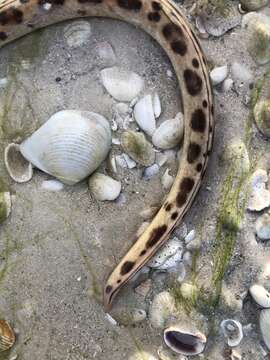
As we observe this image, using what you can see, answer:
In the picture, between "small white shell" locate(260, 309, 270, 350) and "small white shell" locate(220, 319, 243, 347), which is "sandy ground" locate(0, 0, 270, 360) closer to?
"small white shell" locate(220, 319, 243, 347)

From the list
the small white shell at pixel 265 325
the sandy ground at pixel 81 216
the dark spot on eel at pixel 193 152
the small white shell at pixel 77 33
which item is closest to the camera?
the small white shell at pixel 265 325

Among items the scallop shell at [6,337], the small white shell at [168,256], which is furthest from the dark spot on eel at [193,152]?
the scallop shell at [6,337]

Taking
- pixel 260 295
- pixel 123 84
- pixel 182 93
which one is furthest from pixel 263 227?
pixel 123 84

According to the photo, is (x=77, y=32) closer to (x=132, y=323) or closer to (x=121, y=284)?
(x=121, y=284)

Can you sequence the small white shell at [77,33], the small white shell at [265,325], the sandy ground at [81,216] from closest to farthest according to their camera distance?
the small white shell at [265,325] → the sandy ground at [81,216] → the small white shell at [77,33]

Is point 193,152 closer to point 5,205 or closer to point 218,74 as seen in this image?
point 218,74

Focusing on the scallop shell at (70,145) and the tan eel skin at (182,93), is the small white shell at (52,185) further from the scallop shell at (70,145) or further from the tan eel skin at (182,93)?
the tan eel skin at (182,93)

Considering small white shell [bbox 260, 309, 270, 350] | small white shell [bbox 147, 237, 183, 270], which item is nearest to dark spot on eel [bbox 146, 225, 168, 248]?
small white shell [bbox 147, 237, 183, 270]
